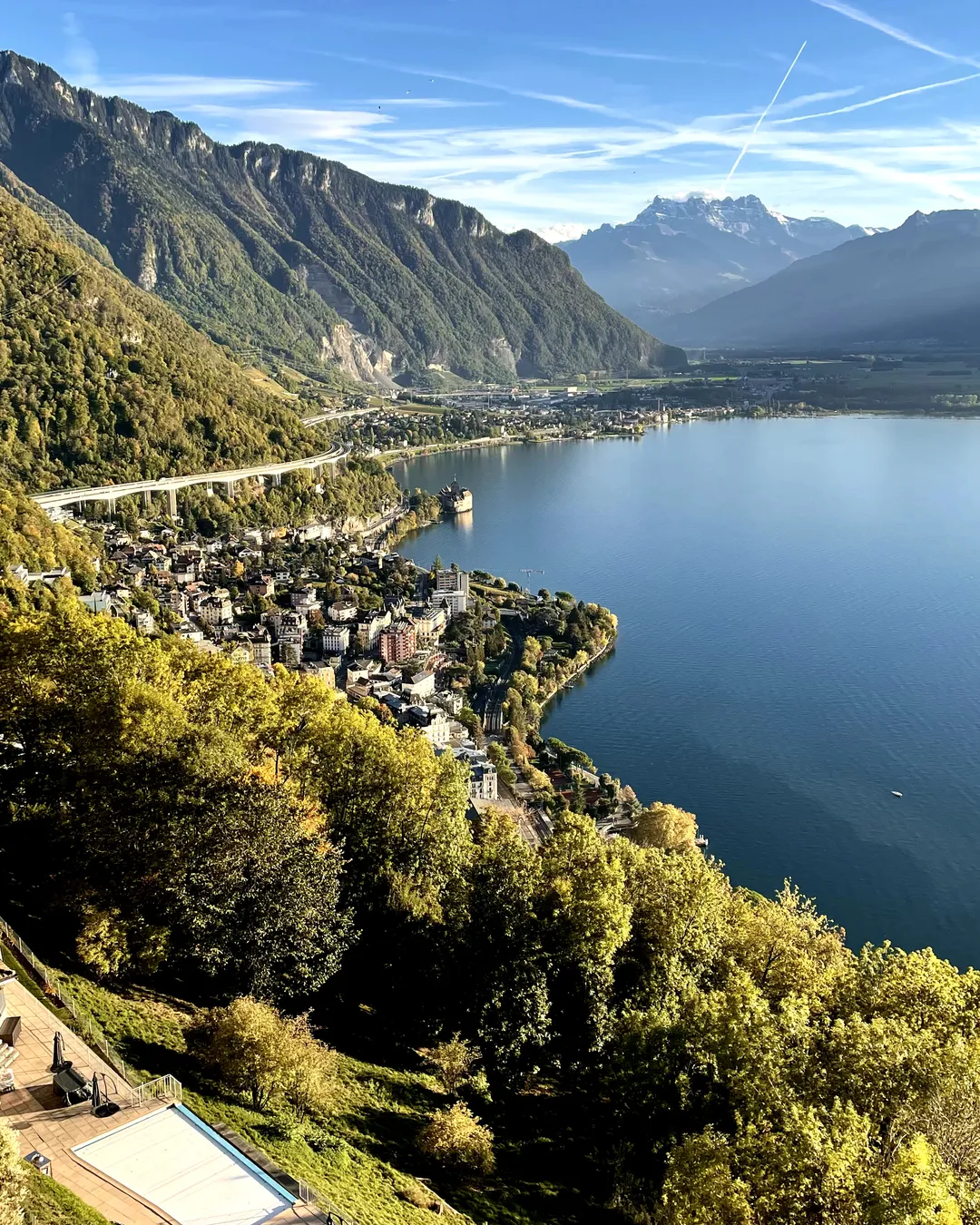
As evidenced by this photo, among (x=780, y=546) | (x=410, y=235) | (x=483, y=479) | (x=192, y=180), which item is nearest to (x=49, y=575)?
(x=780, y=546)

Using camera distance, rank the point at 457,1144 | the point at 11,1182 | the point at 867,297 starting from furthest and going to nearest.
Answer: the point at 867,297 < the point at 457,1144 < the point at 11,1182

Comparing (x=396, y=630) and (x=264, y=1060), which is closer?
(x=264, y=1060)

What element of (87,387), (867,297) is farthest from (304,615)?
(867,297)

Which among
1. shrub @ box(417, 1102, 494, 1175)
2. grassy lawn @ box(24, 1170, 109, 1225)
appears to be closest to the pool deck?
grassy lawn @ box(24, 1170, 109, 1225)

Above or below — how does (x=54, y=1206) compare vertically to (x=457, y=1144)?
above

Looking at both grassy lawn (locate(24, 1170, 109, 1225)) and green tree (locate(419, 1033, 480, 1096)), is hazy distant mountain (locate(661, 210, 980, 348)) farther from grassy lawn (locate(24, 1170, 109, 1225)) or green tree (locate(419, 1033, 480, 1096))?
grassy lawn (locate(24, 1170, 109, 1225))

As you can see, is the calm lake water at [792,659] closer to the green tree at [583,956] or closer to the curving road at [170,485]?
the curving road at [170,485]

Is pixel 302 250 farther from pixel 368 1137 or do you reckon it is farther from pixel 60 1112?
pixel 60 1112

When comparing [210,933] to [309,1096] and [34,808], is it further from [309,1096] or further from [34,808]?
[34,808]
